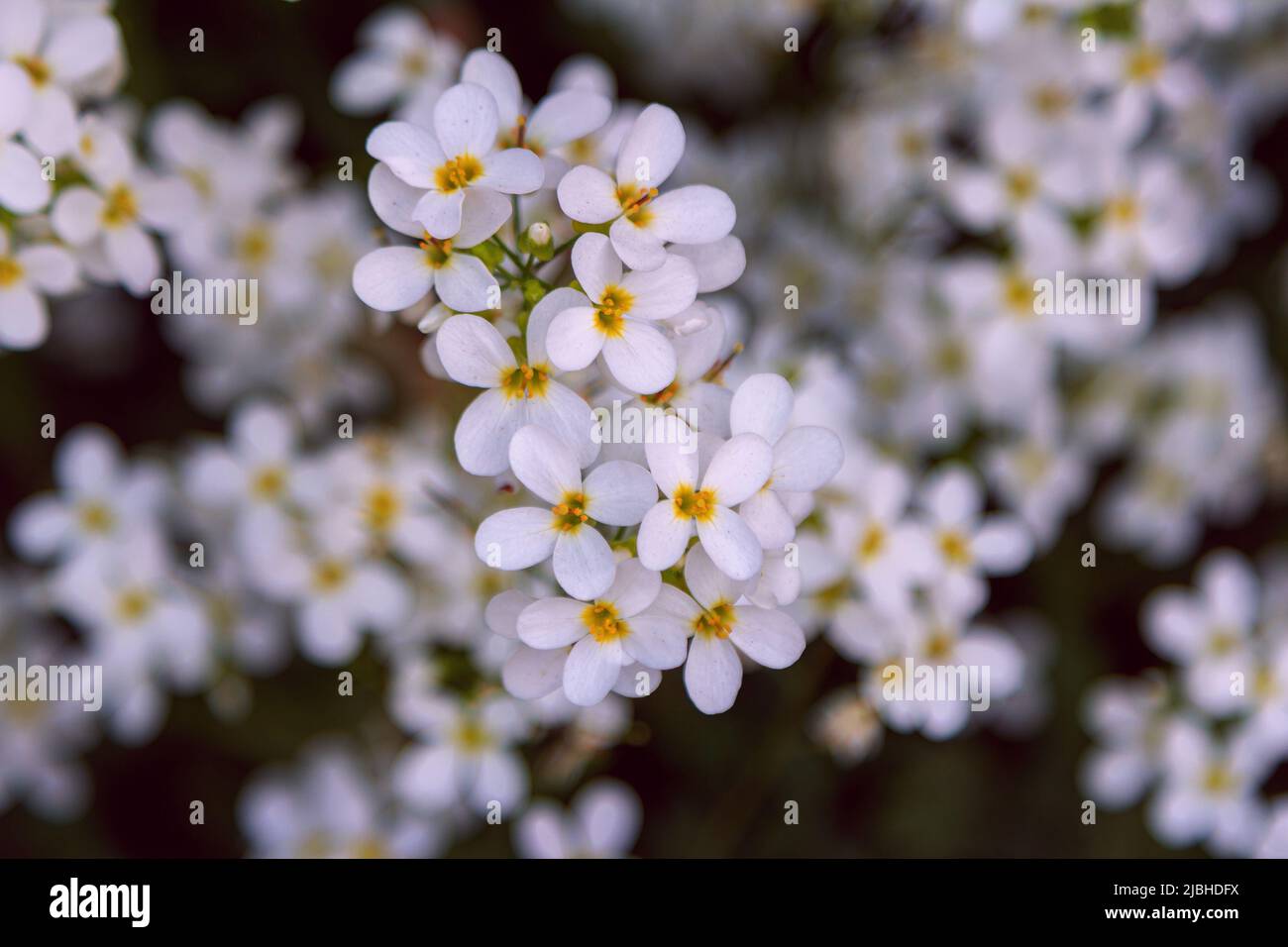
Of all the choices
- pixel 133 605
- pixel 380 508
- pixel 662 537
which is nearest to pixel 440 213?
pixel 662 537

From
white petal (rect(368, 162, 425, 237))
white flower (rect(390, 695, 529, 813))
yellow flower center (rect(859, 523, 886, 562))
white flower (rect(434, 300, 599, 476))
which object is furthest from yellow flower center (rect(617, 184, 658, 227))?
Result: white flower (rect(390, 695, 529, 813))

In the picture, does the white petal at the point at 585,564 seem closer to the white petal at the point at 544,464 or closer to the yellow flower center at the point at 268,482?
the white petal at the point at 544,464

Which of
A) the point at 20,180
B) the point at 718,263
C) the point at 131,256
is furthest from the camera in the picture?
the point at 131,256

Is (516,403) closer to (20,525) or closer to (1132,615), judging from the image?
(20,525)

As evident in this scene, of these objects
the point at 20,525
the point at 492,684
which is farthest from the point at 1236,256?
the point at 20,525

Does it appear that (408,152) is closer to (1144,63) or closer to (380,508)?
(380,508)

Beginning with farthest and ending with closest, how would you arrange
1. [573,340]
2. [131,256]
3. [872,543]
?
[872,543] < [131,256] < [573,340]
